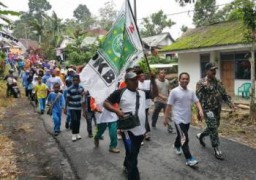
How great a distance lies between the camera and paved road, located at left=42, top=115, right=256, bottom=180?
20.6 ft

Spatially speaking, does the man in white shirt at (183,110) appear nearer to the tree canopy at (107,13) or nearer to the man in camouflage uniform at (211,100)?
the man in camouflage uniform at (211,100)

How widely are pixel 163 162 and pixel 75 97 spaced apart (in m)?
3.04

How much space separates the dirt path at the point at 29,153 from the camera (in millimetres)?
6723

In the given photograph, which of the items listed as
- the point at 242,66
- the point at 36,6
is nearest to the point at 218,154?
the point at 242,66

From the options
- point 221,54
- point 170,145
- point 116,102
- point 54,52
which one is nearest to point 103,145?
point 170,145

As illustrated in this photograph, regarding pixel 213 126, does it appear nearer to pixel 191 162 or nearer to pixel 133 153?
pixel 191 162

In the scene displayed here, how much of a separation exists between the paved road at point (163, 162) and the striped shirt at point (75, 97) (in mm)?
878

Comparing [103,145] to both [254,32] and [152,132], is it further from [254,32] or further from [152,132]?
[254,32]

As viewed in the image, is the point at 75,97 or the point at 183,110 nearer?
the point at 183,110

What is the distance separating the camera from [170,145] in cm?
847

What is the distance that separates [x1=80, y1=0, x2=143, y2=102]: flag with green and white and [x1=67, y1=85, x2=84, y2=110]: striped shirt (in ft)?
8.05

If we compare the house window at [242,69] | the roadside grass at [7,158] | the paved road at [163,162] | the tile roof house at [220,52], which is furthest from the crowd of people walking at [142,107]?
the house window at [242,69]

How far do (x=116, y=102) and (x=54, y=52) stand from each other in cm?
3630

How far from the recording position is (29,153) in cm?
825
